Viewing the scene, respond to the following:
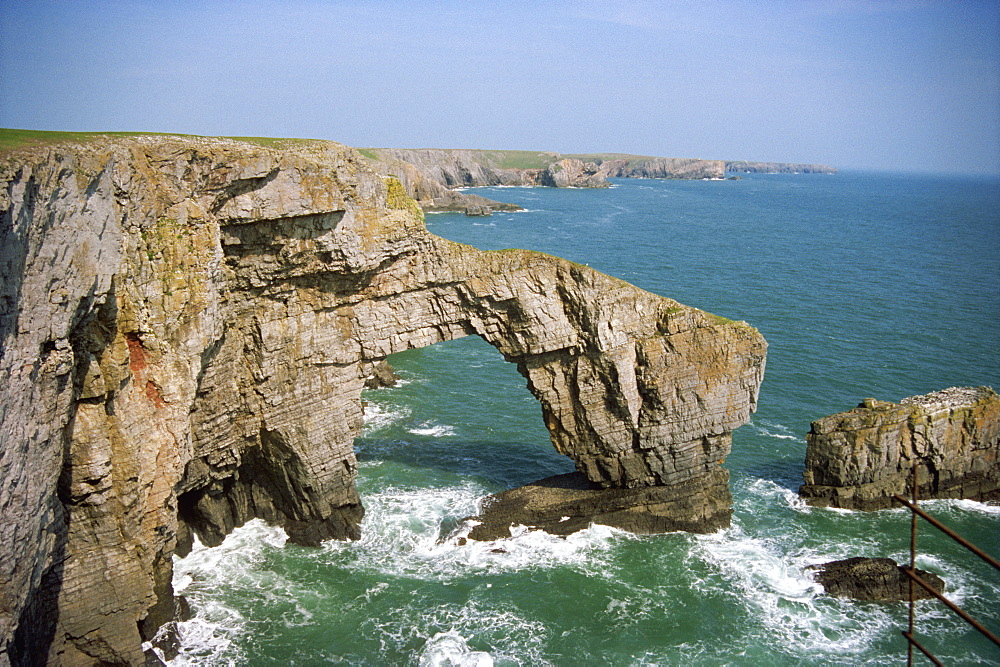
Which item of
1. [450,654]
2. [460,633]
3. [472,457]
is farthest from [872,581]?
[472,457]

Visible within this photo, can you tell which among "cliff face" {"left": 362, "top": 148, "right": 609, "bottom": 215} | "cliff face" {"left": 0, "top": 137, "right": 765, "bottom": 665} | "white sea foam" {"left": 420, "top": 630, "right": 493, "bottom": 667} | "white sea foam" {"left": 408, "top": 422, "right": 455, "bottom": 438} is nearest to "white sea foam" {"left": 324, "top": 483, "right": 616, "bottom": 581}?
"cliff face" {"left": 0, "top": 137, "right": 765, "bottom": 665}

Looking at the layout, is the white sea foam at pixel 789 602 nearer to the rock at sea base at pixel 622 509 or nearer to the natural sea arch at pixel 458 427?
the rock at sea base at pixel 622 509

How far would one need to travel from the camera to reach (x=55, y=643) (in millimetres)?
17188

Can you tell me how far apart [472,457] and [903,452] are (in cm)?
1747

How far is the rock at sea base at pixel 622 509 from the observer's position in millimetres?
27000

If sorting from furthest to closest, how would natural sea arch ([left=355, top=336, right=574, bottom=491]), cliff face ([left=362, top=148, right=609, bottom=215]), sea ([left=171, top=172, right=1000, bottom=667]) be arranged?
cliff face ([left=362, top=148, right=609, bottom=215]) < natural sea arch ([left=355, top=336, right=574, bottom=491]) < sea ([left=171, top=172, right=1000, bottom=667])

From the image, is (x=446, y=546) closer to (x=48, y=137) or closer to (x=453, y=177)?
(x=48, y=137)

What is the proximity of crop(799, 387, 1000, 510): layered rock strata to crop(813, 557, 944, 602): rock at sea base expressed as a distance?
5.18m

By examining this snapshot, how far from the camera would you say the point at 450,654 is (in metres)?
20.4

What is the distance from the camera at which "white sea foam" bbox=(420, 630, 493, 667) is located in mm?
20078

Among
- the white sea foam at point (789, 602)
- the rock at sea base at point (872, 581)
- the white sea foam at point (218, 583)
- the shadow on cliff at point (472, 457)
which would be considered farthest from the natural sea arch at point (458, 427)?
the rock at sea base at point (872, 581)

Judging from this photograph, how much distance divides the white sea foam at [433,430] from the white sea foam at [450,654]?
1483 centimetres

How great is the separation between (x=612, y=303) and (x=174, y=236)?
14153 millimetres

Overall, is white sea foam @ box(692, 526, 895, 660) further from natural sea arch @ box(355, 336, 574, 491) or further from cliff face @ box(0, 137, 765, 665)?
natural sea arch @ box(355, 336, 574, 491)
